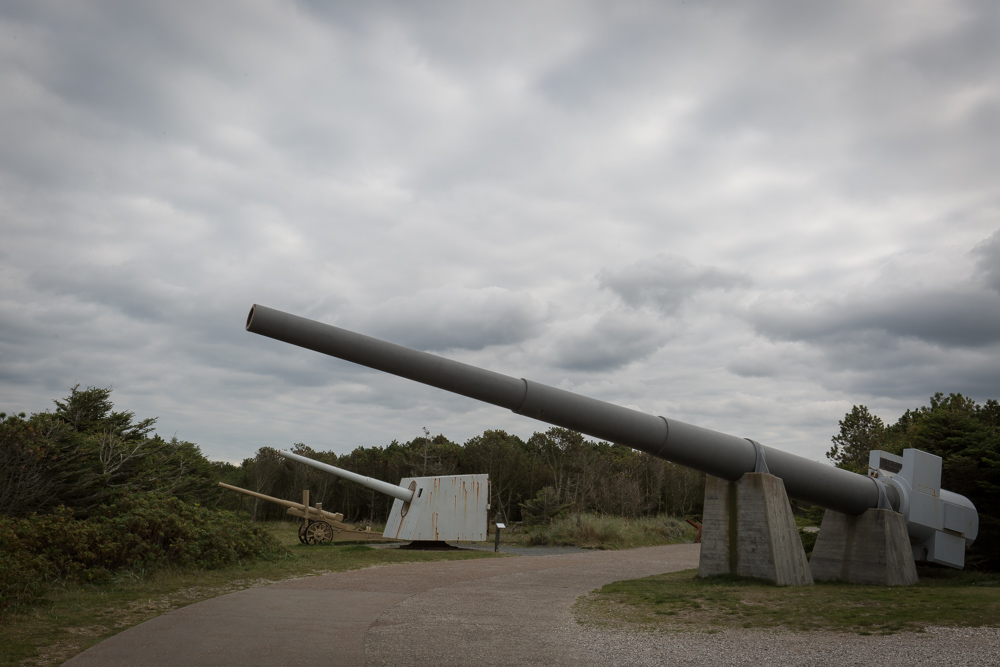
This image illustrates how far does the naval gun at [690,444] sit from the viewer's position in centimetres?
590

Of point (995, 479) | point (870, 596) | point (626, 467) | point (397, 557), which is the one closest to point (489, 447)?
point (626, 467)

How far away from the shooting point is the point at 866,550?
8.73 meters

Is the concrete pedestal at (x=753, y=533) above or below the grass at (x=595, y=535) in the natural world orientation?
above

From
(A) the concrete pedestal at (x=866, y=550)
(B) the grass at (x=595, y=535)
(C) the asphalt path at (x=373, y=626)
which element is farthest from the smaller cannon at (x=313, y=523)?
(A) the concrete pedestal at (x=866, y=550)

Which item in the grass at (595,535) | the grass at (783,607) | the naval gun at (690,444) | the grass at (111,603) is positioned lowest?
the grass at (595,535)

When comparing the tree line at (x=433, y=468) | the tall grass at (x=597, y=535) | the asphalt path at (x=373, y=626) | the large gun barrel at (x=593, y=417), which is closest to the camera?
the asphalt path at (x=373, y=626)

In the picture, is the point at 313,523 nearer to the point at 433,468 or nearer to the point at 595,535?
the point at 595,535

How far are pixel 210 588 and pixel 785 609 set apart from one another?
251 inches

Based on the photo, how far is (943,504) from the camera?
30.0 feet

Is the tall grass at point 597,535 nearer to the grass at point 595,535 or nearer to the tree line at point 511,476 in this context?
the grass at point 595,535

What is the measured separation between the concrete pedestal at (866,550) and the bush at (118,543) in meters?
8.57

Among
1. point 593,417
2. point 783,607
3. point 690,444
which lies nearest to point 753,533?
point 690,444

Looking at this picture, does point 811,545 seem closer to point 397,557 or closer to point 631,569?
point 631,569

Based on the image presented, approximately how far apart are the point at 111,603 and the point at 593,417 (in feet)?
17.2
